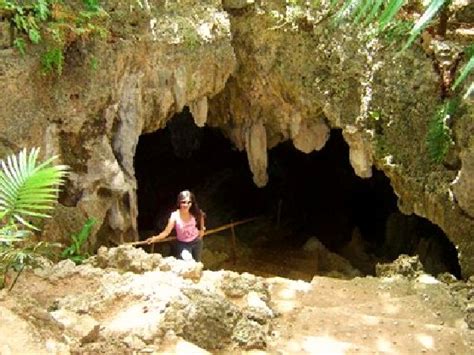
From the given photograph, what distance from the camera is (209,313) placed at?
15.8 ft

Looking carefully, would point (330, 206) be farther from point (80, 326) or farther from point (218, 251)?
point (80, 326)

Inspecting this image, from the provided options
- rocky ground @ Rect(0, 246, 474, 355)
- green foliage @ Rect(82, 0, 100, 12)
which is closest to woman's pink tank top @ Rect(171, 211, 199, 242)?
rocky ground @ Rect(0, 246, 474, 355)

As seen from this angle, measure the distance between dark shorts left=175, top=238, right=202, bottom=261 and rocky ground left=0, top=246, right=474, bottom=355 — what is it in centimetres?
73

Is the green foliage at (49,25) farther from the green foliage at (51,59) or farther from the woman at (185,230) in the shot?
the woman at (185,230)

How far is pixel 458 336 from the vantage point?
17.6ft

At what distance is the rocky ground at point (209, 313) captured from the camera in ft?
13.5

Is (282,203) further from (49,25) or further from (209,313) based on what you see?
(209,313)

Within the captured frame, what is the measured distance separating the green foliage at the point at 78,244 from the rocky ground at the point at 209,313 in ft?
2.50

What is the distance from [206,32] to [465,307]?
5100mm

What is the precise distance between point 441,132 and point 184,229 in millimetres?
3541

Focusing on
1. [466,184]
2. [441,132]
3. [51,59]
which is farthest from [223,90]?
[466,184]

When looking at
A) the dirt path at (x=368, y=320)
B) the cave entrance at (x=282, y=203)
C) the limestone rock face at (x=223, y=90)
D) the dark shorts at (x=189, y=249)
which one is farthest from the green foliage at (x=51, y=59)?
the cave entrance at (x=282, y=203)

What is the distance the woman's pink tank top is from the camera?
22.2ft

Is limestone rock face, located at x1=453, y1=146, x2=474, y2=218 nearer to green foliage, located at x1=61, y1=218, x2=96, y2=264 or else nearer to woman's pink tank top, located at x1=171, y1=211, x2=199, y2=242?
woman's pink tank top, located at x1=171, y1=211, x2=199, y2=242
